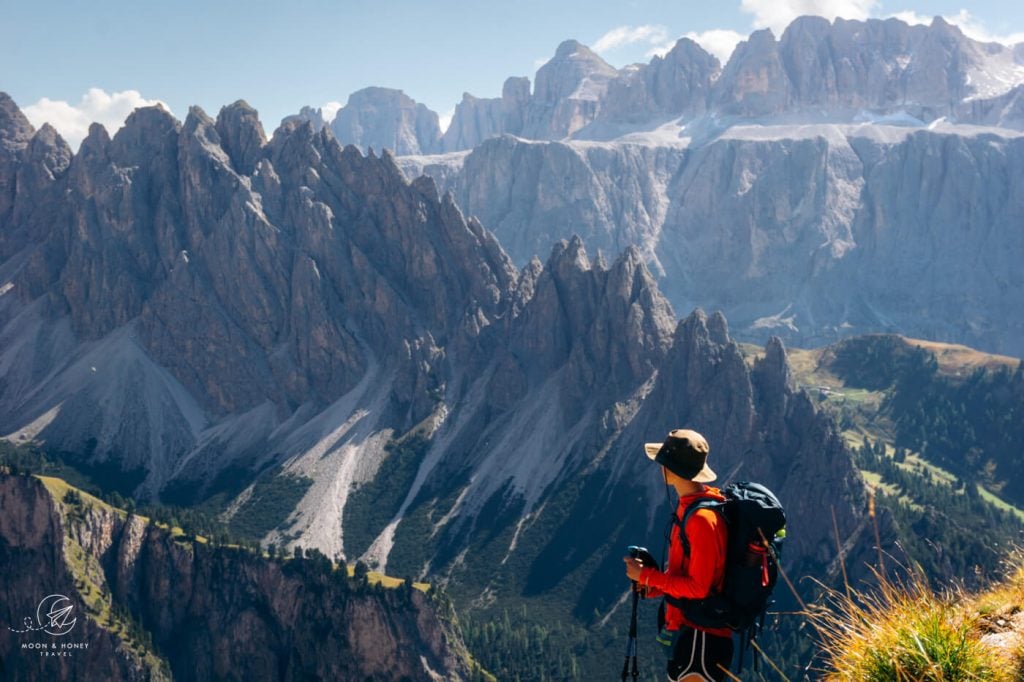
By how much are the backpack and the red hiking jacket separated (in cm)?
13

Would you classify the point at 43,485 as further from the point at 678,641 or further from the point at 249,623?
the point at 678,641

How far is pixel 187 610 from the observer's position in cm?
16150

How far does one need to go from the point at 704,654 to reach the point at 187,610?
16616 cm

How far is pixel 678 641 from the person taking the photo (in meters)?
16.9

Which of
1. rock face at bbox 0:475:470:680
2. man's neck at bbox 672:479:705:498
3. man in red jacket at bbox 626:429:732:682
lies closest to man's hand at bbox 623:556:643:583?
man in red jacket at bbox 626:429:732:682

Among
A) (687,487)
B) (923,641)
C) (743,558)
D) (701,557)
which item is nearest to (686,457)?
(687,487)

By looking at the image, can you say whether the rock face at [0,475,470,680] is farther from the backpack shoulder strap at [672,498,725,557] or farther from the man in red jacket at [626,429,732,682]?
the backpack shoulder strap at [672,498,725,557]

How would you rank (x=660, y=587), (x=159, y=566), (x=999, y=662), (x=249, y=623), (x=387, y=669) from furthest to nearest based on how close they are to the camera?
(x=159, y=566), (x=249, y=623), (x=387, y=669), (x=660, y=587), (x=999, y=662)

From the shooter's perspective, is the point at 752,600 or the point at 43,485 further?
the point at 43,485

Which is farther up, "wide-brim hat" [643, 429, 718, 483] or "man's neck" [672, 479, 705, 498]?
"wide-brim hat" [643, 429, 718, 483]

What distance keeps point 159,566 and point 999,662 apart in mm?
172069

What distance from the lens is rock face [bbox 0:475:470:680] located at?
14350 cm

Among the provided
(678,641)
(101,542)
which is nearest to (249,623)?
(101,542)

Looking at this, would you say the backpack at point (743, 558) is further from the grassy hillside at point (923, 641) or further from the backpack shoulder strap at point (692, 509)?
the grassy hillside at point (923, 641)
